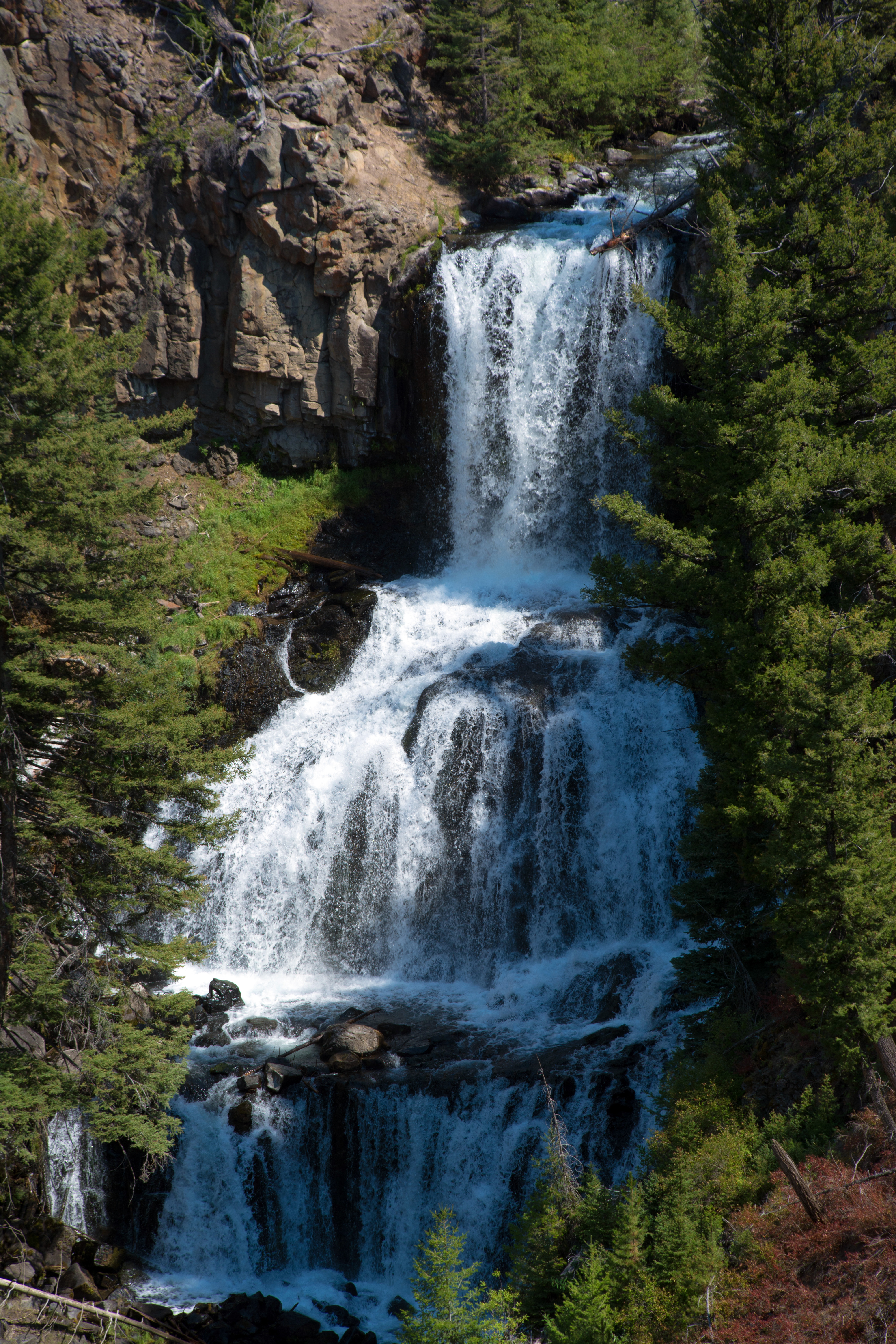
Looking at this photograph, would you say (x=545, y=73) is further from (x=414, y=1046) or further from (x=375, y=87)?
(x=414, y=1046)

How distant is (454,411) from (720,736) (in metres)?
15.4

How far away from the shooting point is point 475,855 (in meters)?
18.1

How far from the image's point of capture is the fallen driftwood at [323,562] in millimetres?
25078

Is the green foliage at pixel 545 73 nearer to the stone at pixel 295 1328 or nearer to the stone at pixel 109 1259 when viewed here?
the stone at pixel 109 1259

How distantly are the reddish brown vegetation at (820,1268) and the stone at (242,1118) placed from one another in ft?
23.8

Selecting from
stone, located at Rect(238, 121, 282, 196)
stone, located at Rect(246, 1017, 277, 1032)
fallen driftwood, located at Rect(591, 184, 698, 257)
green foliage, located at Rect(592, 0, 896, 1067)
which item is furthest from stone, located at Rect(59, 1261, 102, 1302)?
stone, located at Rect(238, 121, 282, 196)

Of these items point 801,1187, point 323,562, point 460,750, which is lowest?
point 801,1187

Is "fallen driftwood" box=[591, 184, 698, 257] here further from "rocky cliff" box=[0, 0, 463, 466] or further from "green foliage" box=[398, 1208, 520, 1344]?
"green foliage" box=[398, 1208, 520, 1344]

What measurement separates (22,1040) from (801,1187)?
9.94 meters

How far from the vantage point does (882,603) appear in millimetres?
12320

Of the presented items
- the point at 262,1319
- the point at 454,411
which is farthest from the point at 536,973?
the point at 454,411

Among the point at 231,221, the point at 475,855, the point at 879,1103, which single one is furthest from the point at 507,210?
the point at 879,1103

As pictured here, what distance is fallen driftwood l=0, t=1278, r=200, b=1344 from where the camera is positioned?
1066 cm

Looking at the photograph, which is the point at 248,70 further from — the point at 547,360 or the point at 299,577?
the point at 299,577
